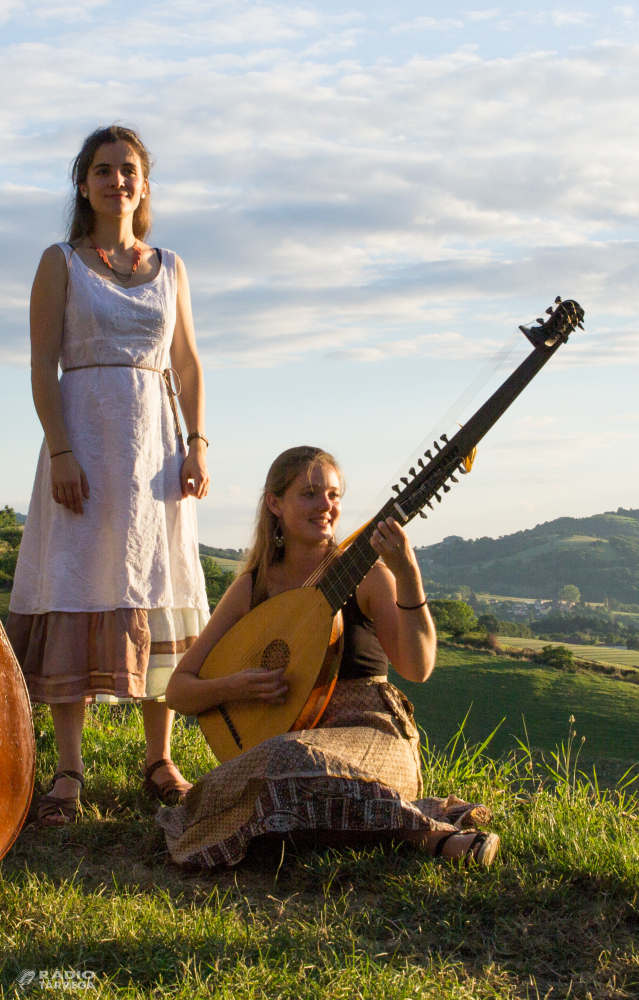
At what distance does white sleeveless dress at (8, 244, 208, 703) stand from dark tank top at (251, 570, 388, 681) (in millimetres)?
712

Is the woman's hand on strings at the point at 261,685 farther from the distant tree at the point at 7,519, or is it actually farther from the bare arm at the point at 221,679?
the distant tree at the point at 7,519

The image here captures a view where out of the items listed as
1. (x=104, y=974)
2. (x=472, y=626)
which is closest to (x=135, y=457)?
(x=104, y=974)

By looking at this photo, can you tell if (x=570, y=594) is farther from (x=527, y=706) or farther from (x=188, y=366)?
(x=188, y=366)

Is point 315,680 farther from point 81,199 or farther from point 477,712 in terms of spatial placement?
point 81,199

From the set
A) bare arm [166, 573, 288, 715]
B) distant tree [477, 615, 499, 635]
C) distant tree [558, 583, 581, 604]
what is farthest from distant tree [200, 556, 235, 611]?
distant tree [558, 583, 581, 604]

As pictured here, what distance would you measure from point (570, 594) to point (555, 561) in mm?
1933

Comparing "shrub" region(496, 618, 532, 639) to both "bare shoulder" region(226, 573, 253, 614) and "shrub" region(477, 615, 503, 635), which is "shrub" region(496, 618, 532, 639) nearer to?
"shrub" region(477, 615, 503, 635)

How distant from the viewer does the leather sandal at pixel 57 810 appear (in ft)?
10.2

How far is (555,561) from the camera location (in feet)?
53.7

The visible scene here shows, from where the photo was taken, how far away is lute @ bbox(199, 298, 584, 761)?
9.18 ft

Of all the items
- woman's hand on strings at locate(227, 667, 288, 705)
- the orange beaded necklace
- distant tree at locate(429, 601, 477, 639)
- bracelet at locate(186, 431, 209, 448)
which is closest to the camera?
woman's hand on strings at locate(227, 667, 288, 705)

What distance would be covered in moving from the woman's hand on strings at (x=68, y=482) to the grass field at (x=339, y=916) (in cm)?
108

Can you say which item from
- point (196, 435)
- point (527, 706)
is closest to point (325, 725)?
point (196, 435)

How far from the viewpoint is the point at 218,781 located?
2697 millimetres
